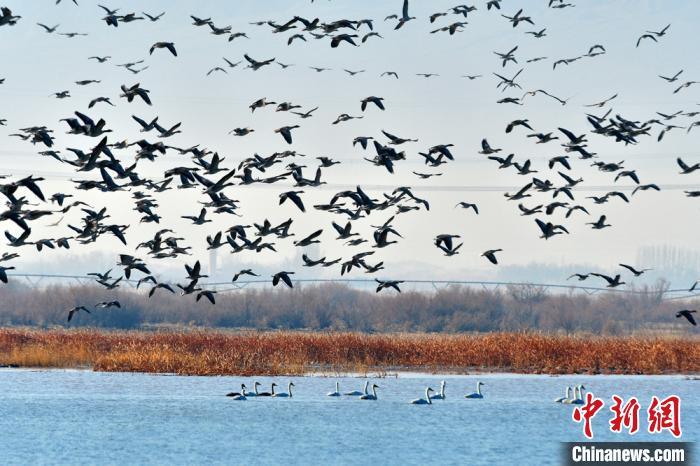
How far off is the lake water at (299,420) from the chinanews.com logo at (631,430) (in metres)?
0.35

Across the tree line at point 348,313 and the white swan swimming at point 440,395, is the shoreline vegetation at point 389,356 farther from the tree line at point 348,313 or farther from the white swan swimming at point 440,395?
the tree line at point 348,313

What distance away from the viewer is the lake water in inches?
1426

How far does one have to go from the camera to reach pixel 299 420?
41875 millimetres

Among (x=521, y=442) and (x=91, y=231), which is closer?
(x=91, y=231)

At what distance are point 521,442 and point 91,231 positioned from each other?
1314 centimetres

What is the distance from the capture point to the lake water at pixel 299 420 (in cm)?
3622

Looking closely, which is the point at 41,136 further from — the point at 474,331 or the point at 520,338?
the point at 474,331

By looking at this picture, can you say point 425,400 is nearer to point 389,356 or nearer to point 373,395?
point 373,395

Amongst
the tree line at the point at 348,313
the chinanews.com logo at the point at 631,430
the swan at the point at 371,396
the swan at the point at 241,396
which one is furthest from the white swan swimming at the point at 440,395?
the tree line at the point at 348,313

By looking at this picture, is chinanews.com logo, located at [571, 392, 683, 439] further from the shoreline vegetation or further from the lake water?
the shoreline vegetation

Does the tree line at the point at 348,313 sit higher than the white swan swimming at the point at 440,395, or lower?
higher

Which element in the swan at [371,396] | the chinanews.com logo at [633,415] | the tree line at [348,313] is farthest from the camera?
the tree line at [348,313]

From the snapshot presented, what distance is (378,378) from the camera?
50906mm

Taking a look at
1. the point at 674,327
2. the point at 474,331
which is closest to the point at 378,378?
the point at 474,331
